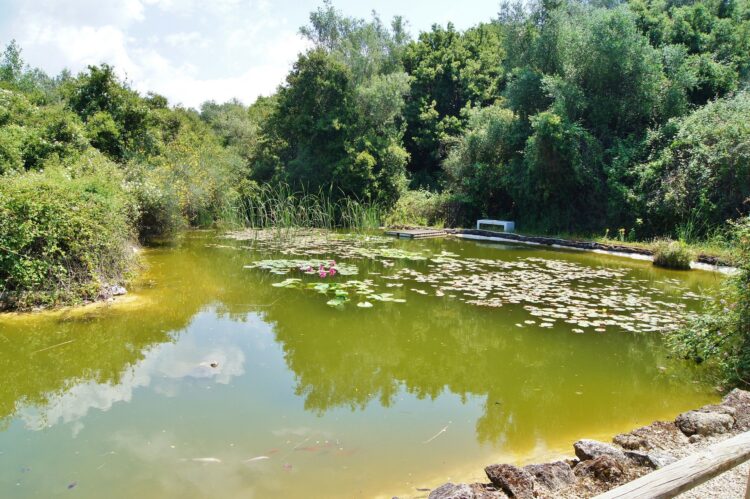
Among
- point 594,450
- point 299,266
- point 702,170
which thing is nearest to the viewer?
point 594,450

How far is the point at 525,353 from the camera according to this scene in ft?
16.0

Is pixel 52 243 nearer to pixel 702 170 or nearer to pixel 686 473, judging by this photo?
pixel 686 473

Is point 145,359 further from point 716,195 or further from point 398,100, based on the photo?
point 398,100

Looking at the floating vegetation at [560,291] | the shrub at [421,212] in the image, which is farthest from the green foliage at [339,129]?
the floating vegetation at [560,291]

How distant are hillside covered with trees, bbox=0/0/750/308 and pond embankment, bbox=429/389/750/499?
5733 millimetres

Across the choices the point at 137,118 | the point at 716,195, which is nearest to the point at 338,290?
the point at 716,195

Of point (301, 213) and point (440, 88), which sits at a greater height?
point (440, 88)

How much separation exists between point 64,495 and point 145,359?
2.11m

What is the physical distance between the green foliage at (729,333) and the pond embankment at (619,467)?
3.19ft

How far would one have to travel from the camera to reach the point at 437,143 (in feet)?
67.5

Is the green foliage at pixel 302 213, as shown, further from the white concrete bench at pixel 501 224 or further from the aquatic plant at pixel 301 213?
the white concrete bench at pixel 501 224

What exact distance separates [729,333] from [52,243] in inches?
287

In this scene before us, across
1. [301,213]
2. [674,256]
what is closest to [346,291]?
[674,256]

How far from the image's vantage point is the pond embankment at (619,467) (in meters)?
2.37
